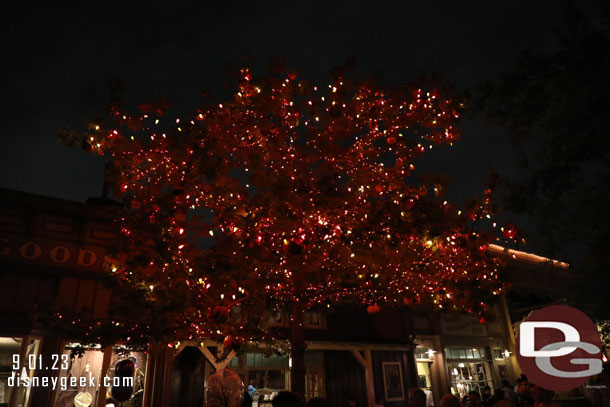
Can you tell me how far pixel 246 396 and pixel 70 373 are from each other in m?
4.61

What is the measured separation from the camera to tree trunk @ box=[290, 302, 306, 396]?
9580mm

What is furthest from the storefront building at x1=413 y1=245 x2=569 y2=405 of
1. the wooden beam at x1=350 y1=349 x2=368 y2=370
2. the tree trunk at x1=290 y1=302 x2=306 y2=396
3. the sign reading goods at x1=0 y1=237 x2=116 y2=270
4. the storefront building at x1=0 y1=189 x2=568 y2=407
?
the sign reading goods at x1=0 y1=237 x2=116 y2=270

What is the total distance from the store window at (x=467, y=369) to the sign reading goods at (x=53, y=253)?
15.5 metres

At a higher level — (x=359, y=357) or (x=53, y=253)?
(x=53, y=253)

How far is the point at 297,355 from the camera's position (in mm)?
9953

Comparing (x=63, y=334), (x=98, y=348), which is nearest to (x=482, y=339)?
(x=98, y=348)

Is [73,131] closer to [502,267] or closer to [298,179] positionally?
[298,179]

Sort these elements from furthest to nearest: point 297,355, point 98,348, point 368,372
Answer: point 368,372 < point 98,348 < point 297,355

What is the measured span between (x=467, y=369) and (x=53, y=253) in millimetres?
A: 18062

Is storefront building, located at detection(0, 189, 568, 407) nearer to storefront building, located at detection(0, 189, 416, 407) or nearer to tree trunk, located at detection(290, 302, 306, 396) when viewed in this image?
storefront building, located at detection(0, 189, 416, 407)

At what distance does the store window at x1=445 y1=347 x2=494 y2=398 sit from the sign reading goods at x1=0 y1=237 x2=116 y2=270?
609 inches

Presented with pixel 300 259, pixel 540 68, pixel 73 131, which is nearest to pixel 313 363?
pixel 300 259

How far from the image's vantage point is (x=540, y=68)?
683 centimetres

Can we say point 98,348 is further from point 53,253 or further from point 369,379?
point 369,379
